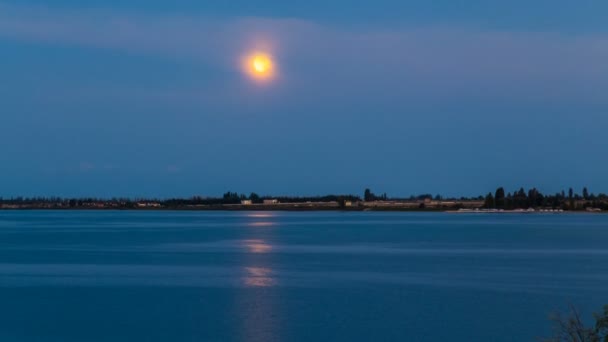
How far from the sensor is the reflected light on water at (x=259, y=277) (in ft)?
103

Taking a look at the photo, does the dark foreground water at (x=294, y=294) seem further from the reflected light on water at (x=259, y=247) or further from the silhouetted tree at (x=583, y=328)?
the silhouetted tree at (x=583, y=328)

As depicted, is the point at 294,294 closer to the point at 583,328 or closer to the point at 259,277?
the point at 259,277

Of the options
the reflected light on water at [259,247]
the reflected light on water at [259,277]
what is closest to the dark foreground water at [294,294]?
the reflected light on water at [259,277]

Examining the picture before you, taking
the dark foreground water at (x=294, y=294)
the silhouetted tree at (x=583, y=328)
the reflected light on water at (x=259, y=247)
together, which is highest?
the silhouetted tree at (x=583, y=328)

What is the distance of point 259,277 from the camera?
3369 cm

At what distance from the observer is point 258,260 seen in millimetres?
42688

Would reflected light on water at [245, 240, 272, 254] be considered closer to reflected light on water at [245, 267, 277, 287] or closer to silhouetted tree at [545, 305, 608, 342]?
reflected light on water at [245, 267, 277, 287]

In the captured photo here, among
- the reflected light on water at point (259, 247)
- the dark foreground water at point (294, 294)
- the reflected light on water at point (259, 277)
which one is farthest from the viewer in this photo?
the reflected light on water at point (259, 247)

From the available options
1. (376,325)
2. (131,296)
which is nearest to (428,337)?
(376,325)

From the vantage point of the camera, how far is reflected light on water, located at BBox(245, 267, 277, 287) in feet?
103

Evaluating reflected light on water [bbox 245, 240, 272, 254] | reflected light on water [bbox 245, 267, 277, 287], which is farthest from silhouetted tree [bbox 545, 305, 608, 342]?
reflected light on water [bbox 245, 240, 272, 254]

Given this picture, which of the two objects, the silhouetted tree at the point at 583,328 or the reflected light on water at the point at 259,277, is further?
the reflected light on water at the point at 259,277

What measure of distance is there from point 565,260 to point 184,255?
20.4 m

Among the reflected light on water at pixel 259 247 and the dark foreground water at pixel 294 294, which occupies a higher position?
the reflected light on water at pixel 259 247
